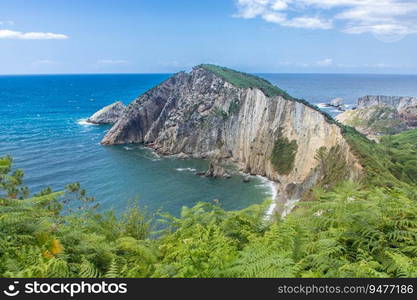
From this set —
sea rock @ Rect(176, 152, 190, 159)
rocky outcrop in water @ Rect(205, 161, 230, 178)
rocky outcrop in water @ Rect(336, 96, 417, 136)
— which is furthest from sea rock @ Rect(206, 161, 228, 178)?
rocky outcrop in water @ Rect(336, 96, 417, 136)

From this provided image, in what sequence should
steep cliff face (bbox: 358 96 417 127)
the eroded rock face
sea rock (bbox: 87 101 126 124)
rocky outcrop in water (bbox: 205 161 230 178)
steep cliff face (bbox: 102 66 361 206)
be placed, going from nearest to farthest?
steep cliff face (bbox: 102 66 361 206)
rocky outcrop in water (bbox: 205 161 230 178)
the eroded rock face
sea rock (bbox: 87 101 126 124)
steep cliff face (bbox: 358 96 417 127)

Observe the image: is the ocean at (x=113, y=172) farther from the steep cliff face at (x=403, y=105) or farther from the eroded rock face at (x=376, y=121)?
the steep cliff face at (x=403, y=105)

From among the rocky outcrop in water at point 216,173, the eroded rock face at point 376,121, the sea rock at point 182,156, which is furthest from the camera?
the eroded rock face at point 376,121

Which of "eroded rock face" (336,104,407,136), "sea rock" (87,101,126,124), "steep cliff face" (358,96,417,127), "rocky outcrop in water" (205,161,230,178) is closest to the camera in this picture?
"rocky outcrop in water" (205,161,230,178)

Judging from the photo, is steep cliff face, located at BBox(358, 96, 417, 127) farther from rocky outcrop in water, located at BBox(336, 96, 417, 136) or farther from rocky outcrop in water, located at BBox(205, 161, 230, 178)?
rocky outcrop in water, located at BBox(205, 161, 230, 178)

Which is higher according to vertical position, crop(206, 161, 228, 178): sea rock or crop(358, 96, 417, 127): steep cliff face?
crop(358, 96, 417, 127): steep cliff face

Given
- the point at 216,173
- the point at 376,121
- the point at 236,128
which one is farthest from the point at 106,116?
the point at 376,121

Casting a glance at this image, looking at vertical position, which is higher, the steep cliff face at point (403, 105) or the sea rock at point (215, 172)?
the steep cliff face at point (403, 105)

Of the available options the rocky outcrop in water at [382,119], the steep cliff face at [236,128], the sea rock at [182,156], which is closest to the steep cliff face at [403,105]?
the rocky outcrop in water at [382,119]

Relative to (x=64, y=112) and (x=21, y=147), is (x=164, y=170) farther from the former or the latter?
(x=64, y=112)

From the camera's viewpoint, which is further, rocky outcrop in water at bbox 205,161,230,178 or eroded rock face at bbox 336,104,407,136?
eroded rock face at bbox 336,104,407,136
